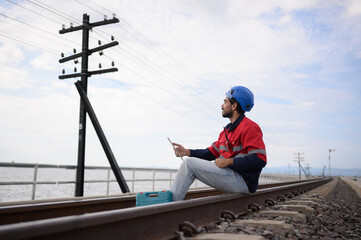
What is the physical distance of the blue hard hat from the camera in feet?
12.8

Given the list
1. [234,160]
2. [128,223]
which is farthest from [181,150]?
[128,223]

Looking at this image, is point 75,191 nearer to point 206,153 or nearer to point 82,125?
point 82,125

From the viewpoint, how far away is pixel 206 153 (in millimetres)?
4355

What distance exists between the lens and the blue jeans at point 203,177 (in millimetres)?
3330

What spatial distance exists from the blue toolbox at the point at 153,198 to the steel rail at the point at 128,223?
29 centimetres

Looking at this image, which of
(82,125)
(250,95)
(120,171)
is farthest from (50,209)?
(82,125)

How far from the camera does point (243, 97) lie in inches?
153

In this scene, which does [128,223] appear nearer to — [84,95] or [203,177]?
[203,177]

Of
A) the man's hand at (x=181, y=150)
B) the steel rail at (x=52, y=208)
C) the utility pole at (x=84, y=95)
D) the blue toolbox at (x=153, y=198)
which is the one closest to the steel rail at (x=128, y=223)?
the blue toolbox at (x=153, y=198)

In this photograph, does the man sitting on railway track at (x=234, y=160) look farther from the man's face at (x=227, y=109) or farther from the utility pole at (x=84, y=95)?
the utility pole at (x=84, y=95)

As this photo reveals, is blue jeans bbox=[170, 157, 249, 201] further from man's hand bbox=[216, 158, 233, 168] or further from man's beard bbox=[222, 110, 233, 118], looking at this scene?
Answer: man's beard bbox=[222, 110, 233, 118]

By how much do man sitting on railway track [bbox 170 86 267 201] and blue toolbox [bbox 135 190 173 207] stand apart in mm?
96

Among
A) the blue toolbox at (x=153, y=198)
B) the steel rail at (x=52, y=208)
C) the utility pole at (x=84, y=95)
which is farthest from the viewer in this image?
the utility pole at (x=84, y=95)

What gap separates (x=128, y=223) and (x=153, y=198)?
1.17 m
